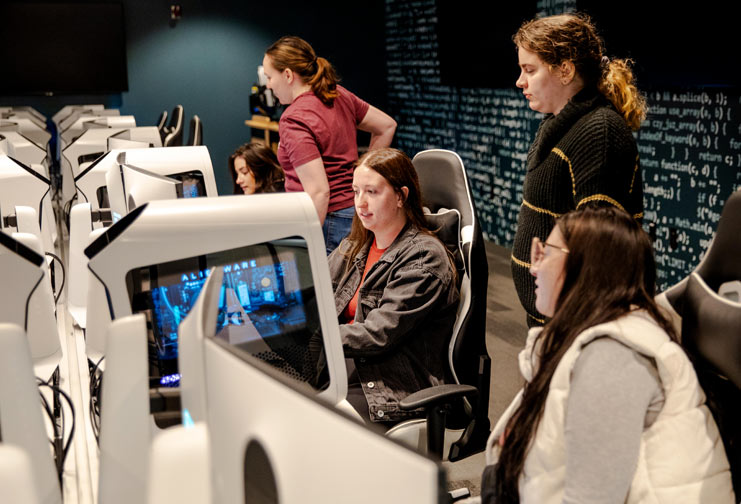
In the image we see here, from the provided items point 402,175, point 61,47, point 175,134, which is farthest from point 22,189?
point 61,47

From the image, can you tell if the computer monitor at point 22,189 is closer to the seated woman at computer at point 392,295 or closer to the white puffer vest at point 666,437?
the seated woman at computer at point 392,295

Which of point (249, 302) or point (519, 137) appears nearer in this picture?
point (249, 302)

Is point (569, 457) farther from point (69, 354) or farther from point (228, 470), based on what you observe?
point (69, 354)

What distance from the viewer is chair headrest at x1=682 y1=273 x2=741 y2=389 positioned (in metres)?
1.17

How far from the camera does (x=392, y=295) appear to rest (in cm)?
192

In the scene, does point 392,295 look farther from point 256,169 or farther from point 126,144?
point 256,169

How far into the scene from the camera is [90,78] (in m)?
8.37

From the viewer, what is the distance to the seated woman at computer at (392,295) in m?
1.87

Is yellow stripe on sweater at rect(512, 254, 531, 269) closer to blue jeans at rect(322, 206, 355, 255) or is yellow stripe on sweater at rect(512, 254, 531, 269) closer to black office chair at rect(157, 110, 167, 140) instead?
blue jeans at rect(322, 206, 355, 255)

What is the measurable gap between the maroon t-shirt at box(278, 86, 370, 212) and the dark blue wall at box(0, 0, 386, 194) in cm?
581

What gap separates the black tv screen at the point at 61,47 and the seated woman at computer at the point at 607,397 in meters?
7.87

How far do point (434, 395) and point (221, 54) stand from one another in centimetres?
733

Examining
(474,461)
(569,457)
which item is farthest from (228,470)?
(474,461)

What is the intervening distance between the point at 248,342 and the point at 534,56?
1.15 metres
